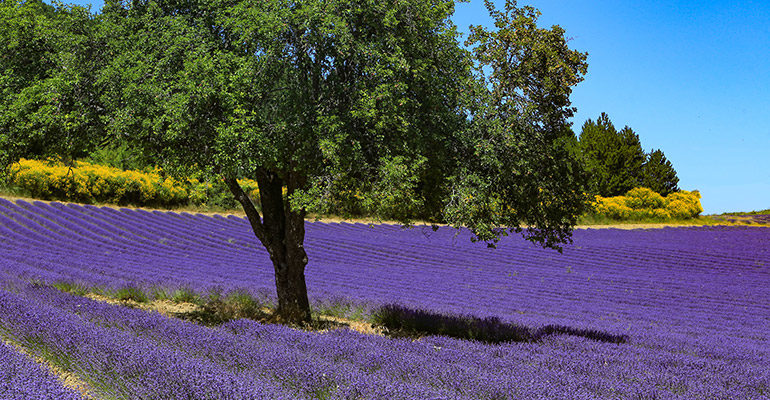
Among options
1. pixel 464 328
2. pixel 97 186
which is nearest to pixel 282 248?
pixel 464 328

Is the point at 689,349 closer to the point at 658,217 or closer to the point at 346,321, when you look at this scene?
the point at 346,321

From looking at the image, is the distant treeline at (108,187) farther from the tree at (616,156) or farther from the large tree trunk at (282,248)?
the large tree trunk at (282,248)

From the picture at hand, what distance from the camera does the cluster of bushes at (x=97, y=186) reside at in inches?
1361

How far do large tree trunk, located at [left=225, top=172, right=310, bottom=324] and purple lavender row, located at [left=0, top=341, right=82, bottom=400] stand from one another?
204 inches

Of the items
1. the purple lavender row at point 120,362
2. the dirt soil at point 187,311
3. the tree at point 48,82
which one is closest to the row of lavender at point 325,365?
the purple lavender row at point 120,362

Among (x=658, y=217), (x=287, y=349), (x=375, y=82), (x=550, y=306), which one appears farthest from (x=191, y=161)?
(x=658, y=217)

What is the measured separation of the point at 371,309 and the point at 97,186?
31.6 meters

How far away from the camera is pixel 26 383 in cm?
413

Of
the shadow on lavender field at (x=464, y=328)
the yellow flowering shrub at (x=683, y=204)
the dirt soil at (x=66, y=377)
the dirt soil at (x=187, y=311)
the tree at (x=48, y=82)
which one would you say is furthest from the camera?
the yellow flowering shrub at (x=683, y=204)

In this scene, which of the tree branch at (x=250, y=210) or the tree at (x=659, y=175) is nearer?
the tree branch at (x=250, y=210)

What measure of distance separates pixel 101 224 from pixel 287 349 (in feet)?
82.1

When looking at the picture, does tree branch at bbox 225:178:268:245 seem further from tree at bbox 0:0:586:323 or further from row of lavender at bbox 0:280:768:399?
row of lavender at bbox 0:280:768:399

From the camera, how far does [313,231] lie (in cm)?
3312

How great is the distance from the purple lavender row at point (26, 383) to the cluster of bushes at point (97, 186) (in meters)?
28.4
